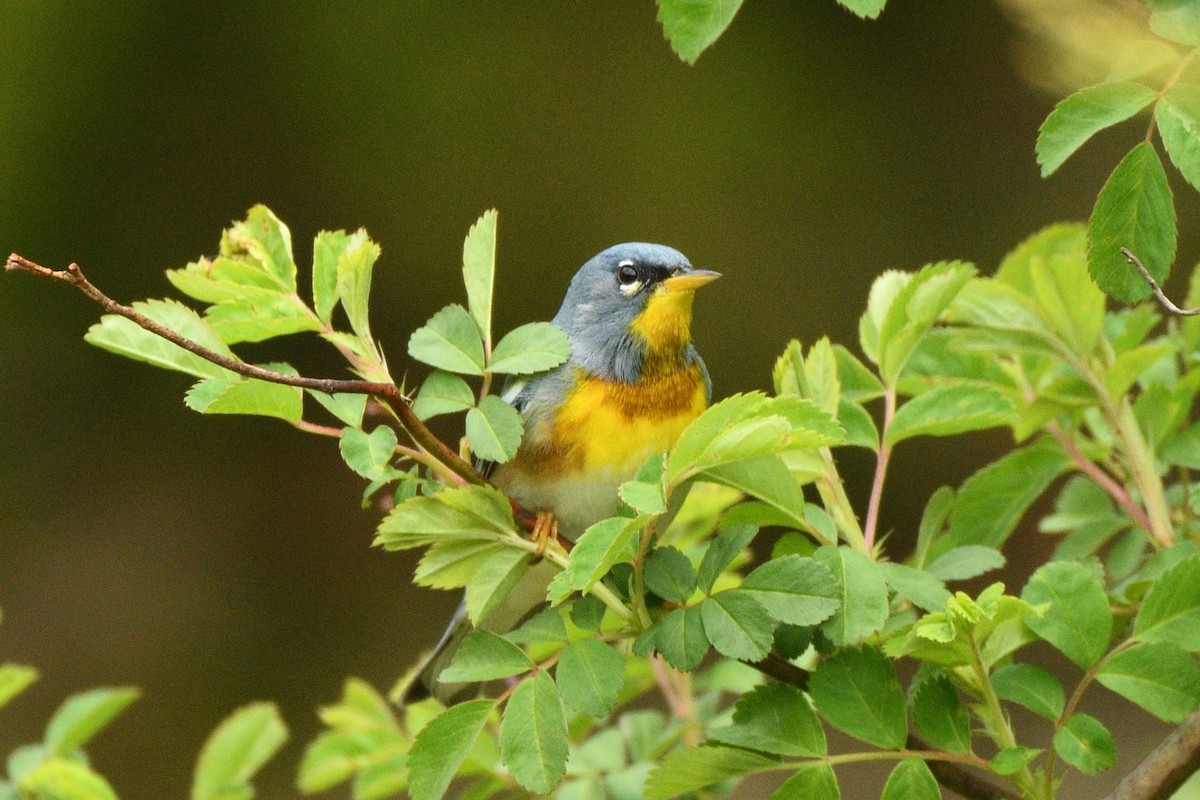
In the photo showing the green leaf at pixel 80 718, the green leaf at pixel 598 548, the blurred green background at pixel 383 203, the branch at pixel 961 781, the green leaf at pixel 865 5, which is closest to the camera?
the green leaf at pixel 865 5

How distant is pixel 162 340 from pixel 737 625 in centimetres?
50

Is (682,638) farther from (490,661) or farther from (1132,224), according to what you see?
(1132,224)

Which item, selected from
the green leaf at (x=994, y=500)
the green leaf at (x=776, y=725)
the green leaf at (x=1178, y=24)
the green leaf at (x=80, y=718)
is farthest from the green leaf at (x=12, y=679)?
the green leaf at (x=1178, y=24)

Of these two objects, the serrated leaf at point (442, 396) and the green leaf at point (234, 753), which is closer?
the serrated leaf at point (442, 396)

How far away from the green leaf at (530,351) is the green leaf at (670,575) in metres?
0.18

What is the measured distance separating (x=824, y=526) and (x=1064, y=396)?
343 millimetres

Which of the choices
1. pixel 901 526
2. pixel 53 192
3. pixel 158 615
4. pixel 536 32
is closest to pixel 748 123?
pixel 536 32

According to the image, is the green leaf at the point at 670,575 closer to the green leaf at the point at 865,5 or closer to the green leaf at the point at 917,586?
the green leaf at the point at 917,586

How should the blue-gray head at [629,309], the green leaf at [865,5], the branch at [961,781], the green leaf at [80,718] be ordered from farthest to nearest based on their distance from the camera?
the blue-gray head at [629,309]
the green leaf at [80,718]
the branch at [961,781]
the green leaf at [865,5]

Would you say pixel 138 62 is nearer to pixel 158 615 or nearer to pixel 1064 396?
pixel 158 615

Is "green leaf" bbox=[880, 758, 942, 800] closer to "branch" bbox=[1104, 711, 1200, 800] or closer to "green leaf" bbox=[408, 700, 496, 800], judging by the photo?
"branch" bbox=[1104, 711, 1200, 800]

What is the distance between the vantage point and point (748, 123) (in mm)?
3697

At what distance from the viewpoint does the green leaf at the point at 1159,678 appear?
957 mm

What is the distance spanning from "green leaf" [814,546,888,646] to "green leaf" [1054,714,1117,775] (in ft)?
0.55
